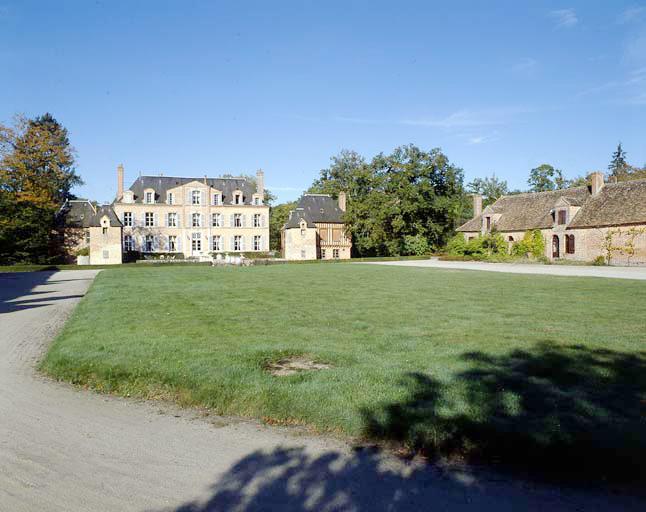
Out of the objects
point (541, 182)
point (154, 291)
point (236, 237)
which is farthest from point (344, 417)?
point (541, 182)

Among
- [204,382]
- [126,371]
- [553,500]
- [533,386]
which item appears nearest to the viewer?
[553,500]

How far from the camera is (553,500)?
3.55 meters

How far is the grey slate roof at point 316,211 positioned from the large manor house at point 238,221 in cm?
13

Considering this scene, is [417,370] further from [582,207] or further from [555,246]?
→ [555,246]

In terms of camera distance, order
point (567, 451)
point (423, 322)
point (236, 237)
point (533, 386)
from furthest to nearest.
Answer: point (236, 237), point (423, 322), point (533, 386), point (567, 451)

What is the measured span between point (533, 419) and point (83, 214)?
5679cm

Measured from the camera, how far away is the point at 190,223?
58531mm

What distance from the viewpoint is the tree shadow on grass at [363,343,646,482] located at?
13.5 feet

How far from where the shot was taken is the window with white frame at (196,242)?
5885cm

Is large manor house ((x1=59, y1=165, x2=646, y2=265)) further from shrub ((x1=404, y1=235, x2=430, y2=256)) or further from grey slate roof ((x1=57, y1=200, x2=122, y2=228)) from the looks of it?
shrub ((x1=404, y1=235, x2=430, y2=256))

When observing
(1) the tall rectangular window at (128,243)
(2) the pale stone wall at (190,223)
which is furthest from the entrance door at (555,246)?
(1) the tall rectangular window at (128,243)

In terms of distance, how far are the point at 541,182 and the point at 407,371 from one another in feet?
257

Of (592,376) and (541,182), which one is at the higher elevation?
(541,182)

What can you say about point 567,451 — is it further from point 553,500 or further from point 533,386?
point 533,386
